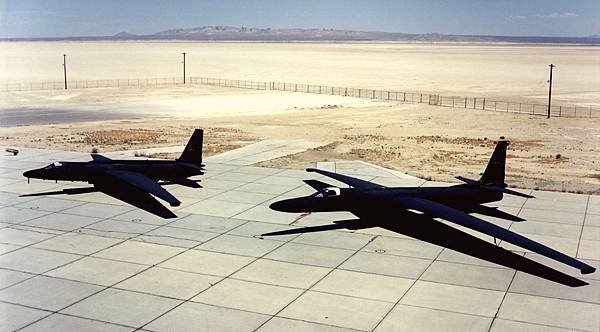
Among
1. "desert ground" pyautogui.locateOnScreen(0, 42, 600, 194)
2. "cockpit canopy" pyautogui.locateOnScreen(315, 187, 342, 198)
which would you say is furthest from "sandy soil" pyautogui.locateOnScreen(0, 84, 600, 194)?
"cockpit canopy" pyautogui.locateOnScreen(315, 187, 342, 198)

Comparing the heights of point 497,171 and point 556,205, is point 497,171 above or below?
above

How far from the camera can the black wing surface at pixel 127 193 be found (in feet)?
97.7

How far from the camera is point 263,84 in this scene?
4909 inches

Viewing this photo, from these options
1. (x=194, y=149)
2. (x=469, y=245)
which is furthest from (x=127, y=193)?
(x=469, y=245)

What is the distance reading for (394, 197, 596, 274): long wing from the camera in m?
19.9

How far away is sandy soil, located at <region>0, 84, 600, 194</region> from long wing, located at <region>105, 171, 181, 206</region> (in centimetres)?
1294

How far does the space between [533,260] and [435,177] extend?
53.7ft

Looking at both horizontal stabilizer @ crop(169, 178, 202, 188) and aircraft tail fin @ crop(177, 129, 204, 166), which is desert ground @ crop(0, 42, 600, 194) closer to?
aircraft tail fin @ crop(177, 129, 204, 166)

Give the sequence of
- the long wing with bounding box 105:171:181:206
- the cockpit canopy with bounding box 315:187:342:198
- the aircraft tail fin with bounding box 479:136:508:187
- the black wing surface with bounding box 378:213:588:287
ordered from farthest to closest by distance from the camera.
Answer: the aircraft tail fin with bounding box 479:136:508:187 < the long wing with bounding box 105:171:181:206 < the cockpit canopy with bounding box 315:187:342:198 < the black wing surface with bounding box 378:213:588:287

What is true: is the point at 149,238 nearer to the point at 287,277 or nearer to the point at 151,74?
the point at 287,277

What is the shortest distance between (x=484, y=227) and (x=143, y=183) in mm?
15693

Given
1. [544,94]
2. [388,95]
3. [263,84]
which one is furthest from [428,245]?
[263,84]

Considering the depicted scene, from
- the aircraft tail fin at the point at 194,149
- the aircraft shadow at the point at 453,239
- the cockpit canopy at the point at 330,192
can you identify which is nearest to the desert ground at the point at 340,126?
the aircraft tail fin at the point at 194,149

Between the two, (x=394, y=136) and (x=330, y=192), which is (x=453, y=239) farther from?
(x=394, y=136)
